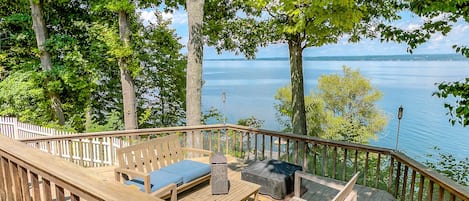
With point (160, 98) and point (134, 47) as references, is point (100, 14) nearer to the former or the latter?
point (134, 47)

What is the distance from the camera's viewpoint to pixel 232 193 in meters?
3.47

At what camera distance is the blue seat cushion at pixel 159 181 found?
328cm

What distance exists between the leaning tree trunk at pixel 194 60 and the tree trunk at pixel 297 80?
148 inches

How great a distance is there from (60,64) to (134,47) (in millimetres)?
3475

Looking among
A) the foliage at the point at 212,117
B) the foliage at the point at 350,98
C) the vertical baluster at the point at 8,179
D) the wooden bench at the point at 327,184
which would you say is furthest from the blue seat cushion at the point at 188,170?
the foliage at the point at 350,98

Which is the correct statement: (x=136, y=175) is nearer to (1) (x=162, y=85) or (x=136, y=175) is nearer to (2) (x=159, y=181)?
(2) (x=159, y=181)

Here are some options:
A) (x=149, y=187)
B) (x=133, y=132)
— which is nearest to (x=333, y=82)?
(x=133, y=132)

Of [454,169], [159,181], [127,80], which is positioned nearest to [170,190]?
[159,181]

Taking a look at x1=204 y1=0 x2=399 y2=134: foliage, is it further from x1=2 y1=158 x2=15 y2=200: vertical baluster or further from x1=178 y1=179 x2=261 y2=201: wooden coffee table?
x1=2 y1=158 x2=15 y2=200: vertical baluster

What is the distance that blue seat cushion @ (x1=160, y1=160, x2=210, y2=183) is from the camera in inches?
141

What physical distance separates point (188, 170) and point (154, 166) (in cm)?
66

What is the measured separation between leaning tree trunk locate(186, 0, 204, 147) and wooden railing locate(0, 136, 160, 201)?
3916mm

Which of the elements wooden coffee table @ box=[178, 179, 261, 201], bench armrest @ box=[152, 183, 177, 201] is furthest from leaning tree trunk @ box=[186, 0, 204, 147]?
bench armrest @ box=[152, 183, 177, 201]

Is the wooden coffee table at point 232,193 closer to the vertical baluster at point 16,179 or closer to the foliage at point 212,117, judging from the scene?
the vertical baluster at point 16,179
